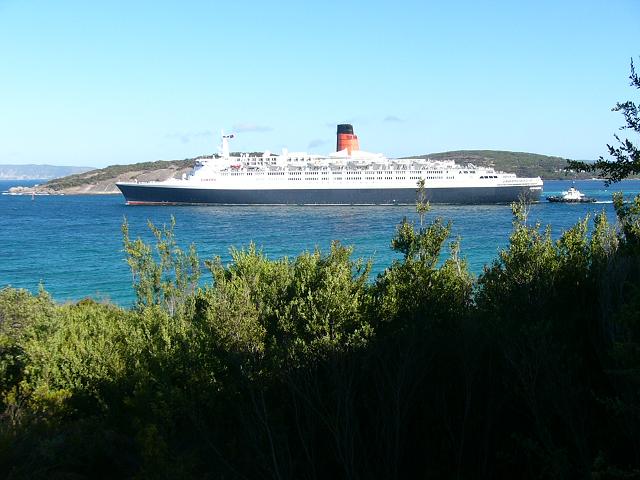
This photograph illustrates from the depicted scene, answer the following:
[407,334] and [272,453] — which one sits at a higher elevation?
[407,334]

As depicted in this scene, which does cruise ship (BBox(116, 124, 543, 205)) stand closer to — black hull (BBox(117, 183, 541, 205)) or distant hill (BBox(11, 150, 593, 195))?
black hull (BBox(117, 183, 541, 205))

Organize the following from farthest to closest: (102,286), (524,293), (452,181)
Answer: (452,181)
(102,286)
(524,293)

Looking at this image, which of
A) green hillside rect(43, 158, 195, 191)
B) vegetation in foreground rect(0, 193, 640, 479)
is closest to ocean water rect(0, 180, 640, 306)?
vegetation in foreground rect(0, 193, 640, 479)

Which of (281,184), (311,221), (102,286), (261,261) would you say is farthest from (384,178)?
(261,261)

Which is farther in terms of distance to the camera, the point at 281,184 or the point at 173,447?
the point at 281,184

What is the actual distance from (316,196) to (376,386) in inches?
2009

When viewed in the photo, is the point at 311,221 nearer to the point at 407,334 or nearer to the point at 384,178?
the point at 384,178

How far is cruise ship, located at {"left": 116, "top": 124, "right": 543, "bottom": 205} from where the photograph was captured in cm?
5625

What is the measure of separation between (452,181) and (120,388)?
166ft

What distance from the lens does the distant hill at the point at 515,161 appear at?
11957 cm

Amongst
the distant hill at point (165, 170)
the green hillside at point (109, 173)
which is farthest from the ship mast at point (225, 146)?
the green hillside at point (109, 173)

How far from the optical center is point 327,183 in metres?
58.3

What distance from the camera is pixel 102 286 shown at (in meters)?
22.1

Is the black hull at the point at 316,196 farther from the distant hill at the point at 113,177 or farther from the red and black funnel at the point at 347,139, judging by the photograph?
the distant hill at the point at 113,177
